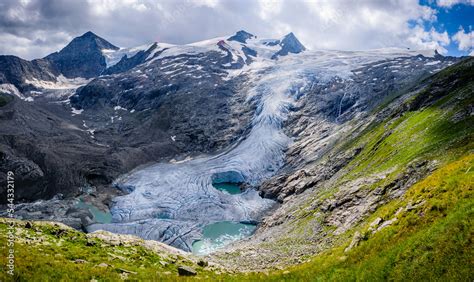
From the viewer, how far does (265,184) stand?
386 ft

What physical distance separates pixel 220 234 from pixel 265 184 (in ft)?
102

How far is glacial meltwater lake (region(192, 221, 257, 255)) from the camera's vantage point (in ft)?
274

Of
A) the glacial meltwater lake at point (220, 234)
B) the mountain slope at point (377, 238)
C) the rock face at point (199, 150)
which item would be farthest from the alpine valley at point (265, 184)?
the rock face at point (199, 150)

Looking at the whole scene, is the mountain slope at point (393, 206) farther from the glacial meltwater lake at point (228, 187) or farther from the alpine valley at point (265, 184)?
the glacial meltwater lake at point (228, 187)

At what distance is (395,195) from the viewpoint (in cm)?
4041

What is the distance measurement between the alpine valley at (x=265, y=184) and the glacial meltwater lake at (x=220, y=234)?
0.49 m

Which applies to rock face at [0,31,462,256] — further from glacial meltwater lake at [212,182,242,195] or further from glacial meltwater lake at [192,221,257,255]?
glacial meltwater lake at [212,182,242,195]

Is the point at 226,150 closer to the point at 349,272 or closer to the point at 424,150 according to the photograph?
the point at 424,150

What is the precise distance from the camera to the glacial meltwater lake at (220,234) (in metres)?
83.4

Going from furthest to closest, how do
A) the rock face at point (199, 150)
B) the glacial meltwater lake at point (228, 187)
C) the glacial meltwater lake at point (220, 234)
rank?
1. the glacial meltwater lake at point (228, 187)
2. the rock face at point (199, 150)
3. the glacial meltwater lake at point (220, 234)

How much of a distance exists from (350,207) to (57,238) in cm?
3897

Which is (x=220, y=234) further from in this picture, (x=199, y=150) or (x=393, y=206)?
(x=199, y=150)

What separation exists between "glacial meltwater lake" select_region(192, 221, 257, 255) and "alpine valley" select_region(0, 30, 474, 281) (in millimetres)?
489

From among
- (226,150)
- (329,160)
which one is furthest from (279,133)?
(329,160)
